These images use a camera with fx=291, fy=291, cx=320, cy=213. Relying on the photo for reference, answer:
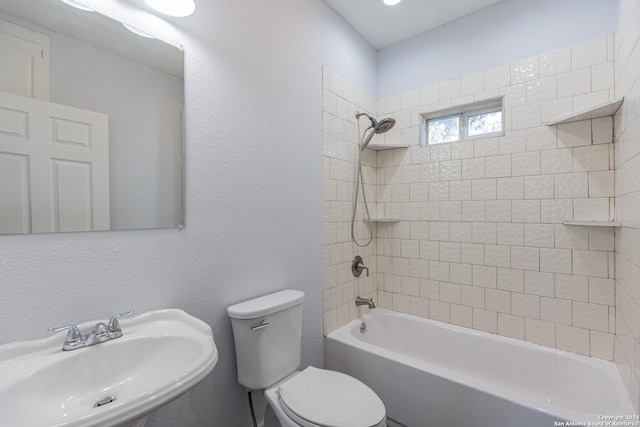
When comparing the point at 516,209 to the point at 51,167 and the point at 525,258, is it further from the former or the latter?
the point at 51,167

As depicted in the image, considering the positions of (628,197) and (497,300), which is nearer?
(628,197)

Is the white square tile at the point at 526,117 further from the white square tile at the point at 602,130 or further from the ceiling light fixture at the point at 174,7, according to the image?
the ceiling light fixture at the point at 174,7

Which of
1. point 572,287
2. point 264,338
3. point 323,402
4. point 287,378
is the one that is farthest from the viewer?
point 572,287

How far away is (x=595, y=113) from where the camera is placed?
158cm

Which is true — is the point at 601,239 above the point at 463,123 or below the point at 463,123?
below

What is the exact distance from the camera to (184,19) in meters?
1.26

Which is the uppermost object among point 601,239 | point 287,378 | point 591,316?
point 601,239

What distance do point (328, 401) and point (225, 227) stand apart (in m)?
0.93

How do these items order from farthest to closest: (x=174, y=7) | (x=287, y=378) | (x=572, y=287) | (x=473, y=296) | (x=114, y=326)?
(x=473, y=296), (x=572, y=287), (x=287, y=378), (x=174, y=7), (x=114, y=326)

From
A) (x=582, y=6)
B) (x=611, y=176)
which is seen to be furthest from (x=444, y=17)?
(x=611, y=176)

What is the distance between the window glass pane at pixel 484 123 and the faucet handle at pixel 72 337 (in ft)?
8.10

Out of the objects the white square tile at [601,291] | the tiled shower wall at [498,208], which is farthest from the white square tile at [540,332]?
the white square tile at [601,291]

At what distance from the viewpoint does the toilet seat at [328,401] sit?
46.4 inches

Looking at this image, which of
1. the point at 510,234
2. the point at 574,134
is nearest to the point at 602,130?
the point at 574,134
